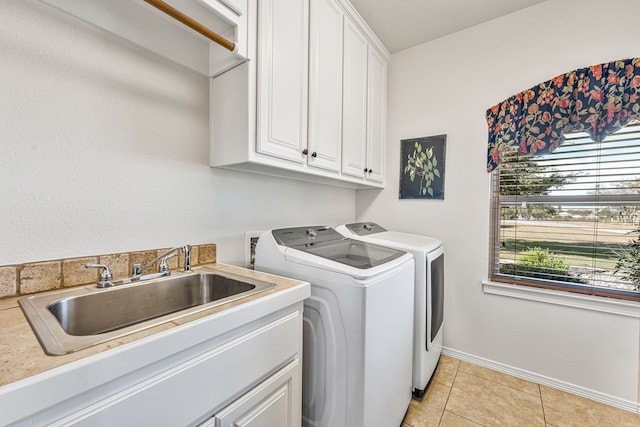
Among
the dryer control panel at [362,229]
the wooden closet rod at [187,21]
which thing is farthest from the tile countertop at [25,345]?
the dryer control panel at [362,229]

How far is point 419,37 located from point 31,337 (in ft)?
9.32

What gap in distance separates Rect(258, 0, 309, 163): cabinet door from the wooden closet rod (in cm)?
17

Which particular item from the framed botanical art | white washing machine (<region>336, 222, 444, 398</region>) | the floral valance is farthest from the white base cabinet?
the floral valance

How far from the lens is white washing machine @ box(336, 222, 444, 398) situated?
168cm

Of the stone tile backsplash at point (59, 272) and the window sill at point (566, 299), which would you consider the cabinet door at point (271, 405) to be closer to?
the stone tile backsplash at point (59, 272)

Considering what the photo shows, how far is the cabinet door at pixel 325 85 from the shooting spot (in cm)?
157

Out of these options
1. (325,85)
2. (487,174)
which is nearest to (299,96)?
(325,85)

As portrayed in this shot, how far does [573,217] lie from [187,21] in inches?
96.2

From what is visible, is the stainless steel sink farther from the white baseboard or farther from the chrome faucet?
the white baseboard

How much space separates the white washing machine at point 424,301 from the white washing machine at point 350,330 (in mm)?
210

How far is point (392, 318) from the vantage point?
1320 millimetres

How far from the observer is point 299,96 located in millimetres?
1478

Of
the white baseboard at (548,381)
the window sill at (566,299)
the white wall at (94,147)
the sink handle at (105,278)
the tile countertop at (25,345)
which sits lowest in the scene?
the white baseboard at (548,381)

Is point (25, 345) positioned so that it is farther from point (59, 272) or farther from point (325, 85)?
point (325, 85)
